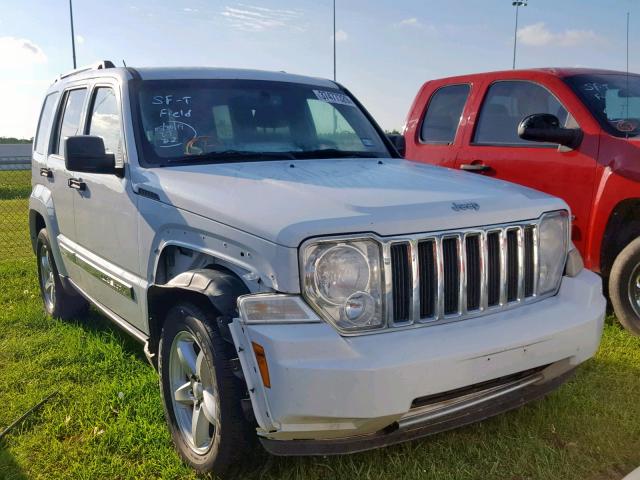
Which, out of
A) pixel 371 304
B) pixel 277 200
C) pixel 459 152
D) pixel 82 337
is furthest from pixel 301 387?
pixel 459 152

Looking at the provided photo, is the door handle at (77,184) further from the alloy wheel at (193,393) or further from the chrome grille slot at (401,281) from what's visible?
the chrome grille slot at (401,281)

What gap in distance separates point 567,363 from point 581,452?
531 mm

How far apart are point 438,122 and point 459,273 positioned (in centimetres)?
377

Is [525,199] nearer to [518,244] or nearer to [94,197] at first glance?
[518,244]

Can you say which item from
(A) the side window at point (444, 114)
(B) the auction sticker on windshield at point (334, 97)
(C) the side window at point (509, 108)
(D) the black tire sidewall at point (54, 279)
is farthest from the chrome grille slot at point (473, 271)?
(D) the black tire sidewall at point (54, 279)

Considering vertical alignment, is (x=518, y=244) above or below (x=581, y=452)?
above

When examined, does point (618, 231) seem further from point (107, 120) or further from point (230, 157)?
point (107, 120)

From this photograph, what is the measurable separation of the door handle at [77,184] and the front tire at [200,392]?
1.54 metres

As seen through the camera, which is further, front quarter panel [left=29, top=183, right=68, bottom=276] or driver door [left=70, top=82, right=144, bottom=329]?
front quarter panel [left=29, top=183, right=68, bottom=276]

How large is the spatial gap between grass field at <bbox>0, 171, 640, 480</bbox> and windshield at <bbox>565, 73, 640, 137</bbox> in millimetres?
1561

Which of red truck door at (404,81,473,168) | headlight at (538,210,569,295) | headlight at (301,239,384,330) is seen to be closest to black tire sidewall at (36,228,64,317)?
red truck door at (404,81,473,168)

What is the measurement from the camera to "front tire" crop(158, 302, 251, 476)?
2629 mm

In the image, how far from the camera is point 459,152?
18.8ft

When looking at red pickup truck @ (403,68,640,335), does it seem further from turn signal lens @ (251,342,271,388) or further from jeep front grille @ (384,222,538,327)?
turn signal lens @ (251,342,271,388)
